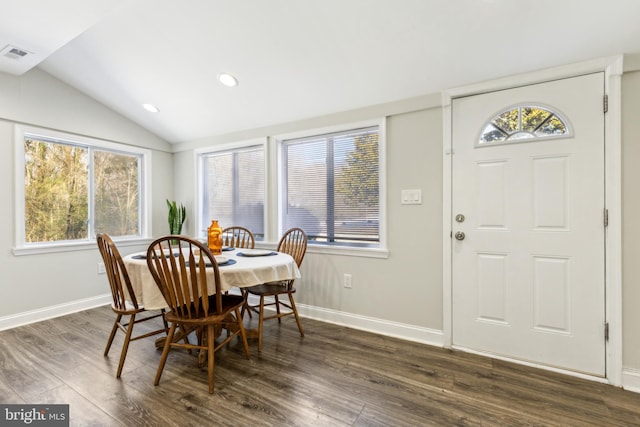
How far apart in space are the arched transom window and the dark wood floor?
1619mm

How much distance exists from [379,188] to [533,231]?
1.19 metres

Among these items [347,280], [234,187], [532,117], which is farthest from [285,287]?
[532,117]

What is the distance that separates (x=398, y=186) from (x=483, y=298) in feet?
3.59

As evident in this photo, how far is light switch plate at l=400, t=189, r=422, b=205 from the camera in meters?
2.51

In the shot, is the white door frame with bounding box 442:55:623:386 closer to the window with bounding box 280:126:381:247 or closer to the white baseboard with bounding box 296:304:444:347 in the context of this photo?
the white baseboard with bounding box 296:304:444:347

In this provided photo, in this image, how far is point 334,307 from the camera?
2.94m

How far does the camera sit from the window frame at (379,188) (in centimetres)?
267

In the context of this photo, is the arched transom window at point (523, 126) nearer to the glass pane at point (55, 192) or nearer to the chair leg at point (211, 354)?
the chair leg at point (211, 354)

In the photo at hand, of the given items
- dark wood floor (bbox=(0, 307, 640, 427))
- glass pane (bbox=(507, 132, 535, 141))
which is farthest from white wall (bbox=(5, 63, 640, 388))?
glass pane (bbox=(507, 132, 535, 141))

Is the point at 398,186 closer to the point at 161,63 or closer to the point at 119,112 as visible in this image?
the point at 161,63

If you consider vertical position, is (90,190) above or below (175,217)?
above

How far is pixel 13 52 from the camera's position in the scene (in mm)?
2402

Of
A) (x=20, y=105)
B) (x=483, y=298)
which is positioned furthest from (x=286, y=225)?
(x=20, y=105)

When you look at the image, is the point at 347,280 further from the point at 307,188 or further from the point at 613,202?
the point at 613,202
